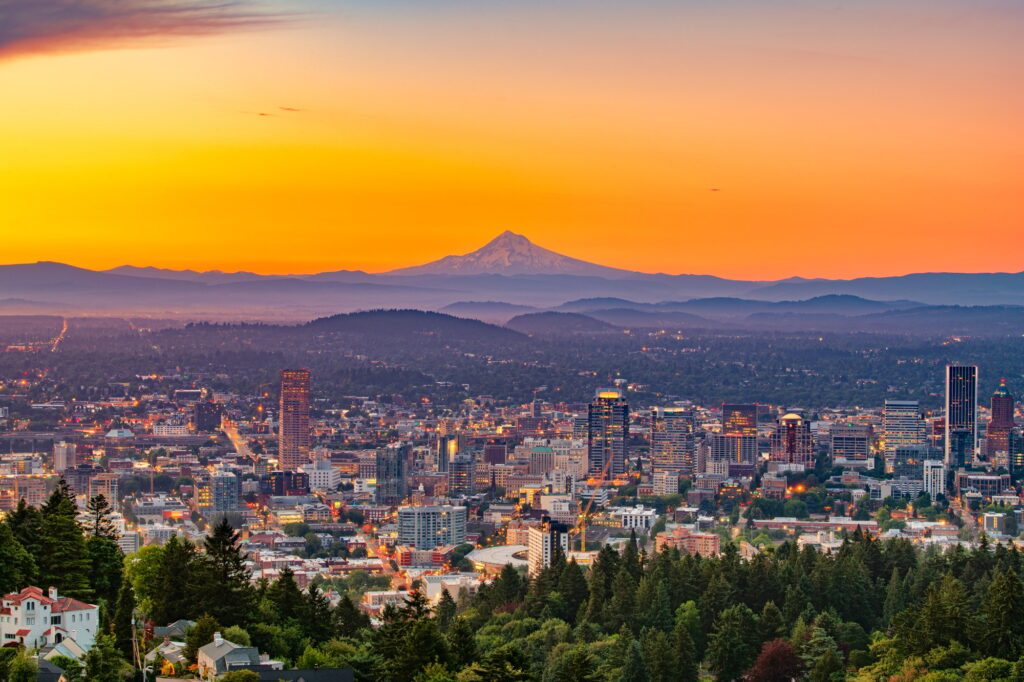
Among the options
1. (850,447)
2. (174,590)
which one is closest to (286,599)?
(174,590)

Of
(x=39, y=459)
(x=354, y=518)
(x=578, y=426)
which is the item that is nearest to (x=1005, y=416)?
(x=578, y=426)

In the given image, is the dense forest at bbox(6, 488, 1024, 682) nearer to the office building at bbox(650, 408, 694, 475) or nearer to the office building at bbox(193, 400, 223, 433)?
the office building at bbox(650, 408, 694, 475)

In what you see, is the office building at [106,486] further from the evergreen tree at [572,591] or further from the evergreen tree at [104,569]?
the evergreen tree at [104,569]

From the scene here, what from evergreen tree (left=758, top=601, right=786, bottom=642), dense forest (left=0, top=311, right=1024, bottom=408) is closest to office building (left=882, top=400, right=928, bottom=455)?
dense forest (left=0, top=311, right=1024, bottom=408)

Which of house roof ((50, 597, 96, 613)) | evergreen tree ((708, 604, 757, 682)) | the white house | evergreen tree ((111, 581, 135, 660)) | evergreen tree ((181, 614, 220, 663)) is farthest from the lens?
evergreen tree ((708, 604, 757, 682))

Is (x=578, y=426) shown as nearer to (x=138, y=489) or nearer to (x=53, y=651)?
(x=138, y=489)
